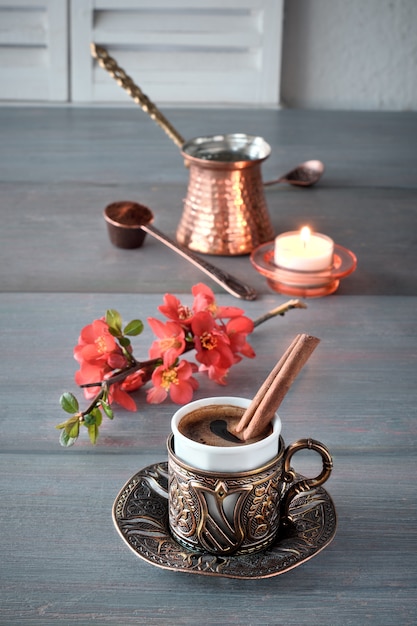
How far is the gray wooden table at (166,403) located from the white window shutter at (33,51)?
1.81 feet

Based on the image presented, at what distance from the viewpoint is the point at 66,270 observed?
1.08 metres

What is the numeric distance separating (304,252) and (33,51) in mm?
1418

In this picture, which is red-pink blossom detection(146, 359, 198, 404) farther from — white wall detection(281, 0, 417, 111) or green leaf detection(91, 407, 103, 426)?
white wall detection(281, 0, 417, 111)

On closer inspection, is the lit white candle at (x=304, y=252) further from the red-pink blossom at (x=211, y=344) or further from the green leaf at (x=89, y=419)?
the green leaf at (x=89, y=419)

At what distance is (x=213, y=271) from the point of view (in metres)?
1.04

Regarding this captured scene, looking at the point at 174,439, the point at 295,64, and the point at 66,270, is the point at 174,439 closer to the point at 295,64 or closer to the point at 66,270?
the point at 66,270

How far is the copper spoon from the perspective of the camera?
1.41 meters

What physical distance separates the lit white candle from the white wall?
147 centimetres

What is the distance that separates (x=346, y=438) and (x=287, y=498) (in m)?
0.16

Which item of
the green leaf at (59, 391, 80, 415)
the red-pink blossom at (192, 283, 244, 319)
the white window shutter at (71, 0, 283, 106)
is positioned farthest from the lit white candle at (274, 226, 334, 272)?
the white window shutter at (71, 0, 283, 106)

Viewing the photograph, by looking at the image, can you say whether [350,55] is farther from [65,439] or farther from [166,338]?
[65,439]

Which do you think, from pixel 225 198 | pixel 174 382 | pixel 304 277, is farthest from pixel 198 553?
pixel 225 198

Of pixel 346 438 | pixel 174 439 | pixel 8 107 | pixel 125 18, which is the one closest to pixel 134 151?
pixel 8 107

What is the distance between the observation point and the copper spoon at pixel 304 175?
1.41 m
